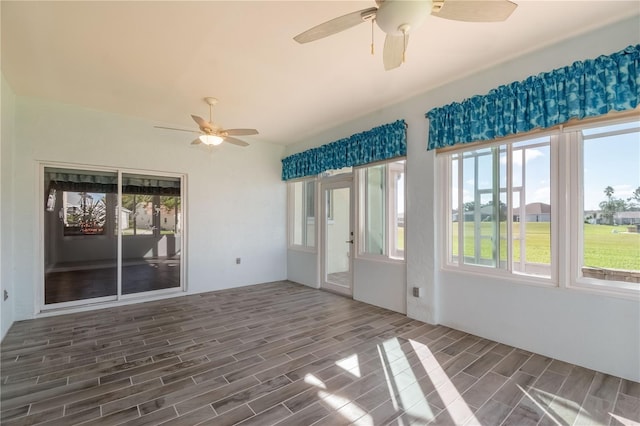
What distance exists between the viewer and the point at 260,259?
5.99 meters

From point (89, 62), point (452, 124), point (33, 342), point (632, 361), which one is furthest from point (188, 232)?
point (632, 361)

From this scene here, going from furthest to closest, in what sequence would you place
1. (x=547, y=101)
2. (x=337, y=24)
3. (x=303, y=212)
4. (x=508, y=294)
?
1. (x=303, y=212)
2. (x=508, y=294)
3. (x=547, y=101)
4. (x=337, y=24)

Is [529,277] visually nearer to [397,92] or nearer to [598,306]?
[598,306]

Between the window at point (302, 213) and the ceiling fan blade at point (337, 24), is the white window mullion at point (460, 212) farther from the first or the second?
the window at point (302, 213)

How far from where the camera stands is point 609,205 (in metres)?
2.56

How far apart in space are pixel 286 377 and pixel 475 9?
2.87 meters

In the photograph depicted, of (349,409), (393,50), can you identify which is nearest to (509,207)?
(393,50)

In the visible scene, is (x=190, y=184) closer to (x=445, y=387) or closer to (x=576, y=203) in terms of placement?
(x=445, y=387)

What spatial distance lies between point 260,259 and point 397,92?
158 inches

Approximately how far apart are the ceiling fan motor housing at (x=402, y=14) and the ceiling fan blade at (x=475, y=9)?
11cm

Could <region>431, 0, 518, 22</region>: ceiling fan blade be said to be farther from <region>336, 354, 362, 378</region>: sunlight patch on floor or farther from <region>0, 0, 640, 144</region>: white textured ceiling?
<region>336, 354, 362, 378</region>: sunlight patch on floor

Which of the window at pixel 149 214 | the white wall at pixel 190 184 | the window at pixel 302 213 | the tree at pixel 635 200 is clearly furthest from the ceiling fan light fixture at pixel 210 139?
the tree at pixel 635 200

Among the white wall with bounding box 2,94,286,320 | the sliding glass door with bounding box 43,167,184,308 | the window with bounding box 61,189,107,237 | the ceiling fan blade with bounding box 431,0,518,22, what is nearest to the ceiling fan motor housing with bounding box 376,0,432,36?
the ceiling fan blade with bounding box 431,0,518,22

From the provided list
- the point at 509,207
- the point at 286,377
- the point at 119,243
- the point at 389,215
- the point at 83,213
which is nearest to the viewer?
the point at 286,377
